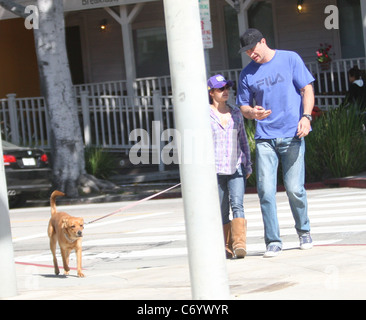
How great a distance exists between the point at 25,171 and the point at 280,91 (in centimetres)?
911

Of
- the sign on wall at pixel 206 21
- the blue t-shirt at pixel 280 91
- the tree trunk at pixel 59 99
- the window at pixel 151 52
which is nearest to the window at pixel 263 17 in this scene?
the window at pixel 151 52

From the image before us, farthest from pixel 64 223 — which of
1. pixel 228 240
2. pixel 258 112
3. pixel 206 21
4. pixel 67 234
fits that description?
pixel 206 21

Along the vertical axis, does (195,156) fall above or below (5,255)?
above

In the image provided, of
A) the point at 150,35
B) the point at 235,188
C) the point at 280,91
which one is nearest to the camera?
the point at 280,91

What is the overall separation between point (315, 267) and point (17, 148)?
10115 millimetres

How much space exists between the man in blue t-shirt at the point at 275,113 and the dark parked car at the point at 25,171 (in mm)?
8723

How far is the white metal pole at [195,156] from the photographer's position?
205 inches

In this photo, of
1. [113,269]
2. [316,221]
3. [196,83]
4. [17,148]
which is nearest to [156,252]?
[113,269]

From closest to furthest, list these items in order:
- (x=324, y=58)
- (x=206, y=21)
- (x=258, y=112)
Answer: (x=258, y=112)
(x=206, y=21)
(x=324, y=58)

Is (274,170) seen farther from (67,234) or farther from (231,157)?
(67,234)

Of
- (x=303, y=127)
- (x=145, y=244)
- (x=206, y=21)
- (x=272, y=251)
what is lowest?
(x=145, y=244)

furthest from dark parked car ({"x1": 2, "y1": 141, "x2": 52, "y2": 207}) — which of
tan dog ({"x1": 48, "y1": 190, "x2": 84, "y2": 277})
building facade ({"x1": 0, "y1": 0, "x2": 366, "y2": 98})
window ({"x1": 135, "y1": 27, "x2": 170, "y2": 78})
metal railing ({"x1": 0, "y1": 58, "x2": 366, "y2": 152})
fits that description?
window ({"x1": 135, "y1": 27, "x2": 170, "y2": 78})

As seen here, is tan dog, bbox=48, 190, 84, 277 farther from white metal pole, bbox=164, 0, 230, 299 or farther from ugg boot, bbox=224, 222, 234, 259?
white metal pole, bbox=164, 0, 230, 299

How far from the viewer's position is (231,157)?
26.2 feet
